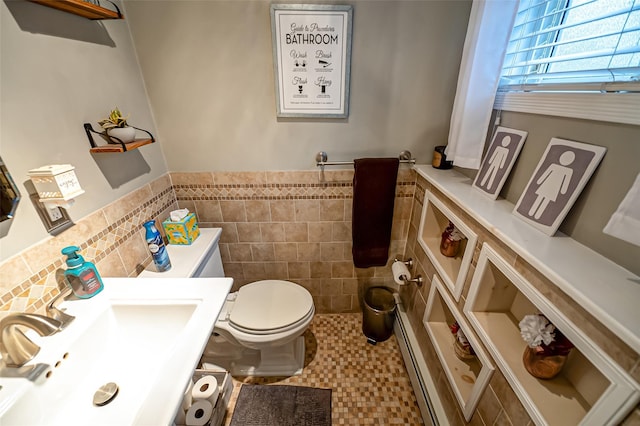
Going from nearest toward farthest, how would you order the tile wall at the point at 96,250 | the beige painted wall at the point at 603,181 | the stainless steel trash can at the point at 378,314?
1. the beige painted wall at the point at 603,181
2. the tile wall at the point at 96,250
3. the stainless steel trash can at the point at 378,314

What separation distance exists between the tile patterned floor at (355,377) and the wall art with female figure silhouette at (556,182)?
120 cm

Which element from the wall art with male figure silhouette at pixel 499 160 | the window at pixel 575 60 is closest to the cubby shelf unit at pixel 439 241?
the wall art with male figure silhouette at pixel 499 160

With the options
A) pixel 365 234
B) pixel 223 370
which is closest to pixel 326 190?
pixel 365 234

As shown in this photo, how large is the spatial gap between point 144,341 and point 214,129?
40.4 inches

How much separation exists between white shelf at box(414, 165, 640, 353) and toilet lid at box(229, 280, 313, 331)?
0.97 meters

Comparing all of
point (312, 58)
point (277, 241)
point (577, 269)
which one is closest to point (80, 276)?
point (277, 241)

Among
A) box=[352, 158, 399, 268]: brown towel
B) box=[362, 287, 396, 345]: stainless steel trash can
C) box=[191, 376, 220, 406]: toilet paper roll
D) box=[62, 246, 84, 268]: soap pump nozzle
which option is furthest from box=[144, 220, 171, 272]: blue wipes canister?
box=[362, 287, 396, 345]: stainless steel trash can

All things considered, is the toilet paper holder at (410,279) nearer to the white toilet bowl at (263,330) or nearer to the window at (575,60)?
the white toilet bowl at (263,330)

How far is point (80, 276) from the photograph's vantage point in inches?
32.5

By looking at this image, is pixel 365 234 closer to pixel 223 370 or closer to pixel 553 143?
pixel 553 143

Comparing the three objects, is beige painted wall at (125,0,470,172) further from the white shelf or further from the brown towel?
the white shelf

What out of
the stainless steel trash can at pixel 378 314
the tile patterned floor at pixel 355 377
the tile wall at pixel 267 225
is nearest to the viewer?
the tile wall at pixel 267 225

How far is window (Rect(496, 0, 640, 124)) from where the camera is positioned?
65cm

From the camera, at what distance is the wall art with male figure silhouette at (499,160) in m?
0.96
